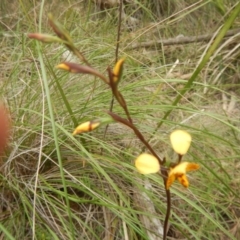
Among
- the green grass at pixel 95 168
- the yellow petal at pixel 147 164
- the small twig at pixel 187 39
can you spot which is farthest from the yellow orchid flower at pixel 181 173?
the small twig at pixel 187 39

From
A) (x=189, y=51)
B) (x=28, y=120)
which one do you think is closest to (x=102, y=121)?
(x=28, y=120)

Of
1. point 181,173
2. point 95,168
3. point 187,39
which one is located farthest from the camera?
point 187,39

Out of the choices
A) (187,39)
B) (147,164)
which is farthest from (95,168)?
(187,39)

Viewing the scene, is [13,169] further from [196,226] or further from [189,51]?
[189,51]

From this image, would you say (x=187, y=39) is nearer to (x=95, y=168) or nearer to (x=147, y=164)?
(x=95, y=168)

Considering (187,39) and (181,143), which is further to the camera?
(187,39)

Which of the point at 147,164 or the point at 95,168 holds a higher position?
the point at 147,164

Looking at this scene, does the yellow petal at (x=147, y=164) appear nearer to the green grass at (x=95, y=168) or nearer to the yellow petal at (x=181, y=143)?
the yellow petal at (x=181, y=143)

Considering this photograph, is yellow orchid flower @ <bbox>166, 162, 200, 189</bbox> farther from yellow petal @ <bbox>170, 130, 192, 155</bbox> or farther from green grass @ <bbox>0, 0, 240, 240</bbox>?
green grass @ <bbox>0, 0, 240, 240</bbox>

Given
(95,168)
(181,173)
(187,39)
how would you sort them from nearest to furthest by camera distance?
(181,173), (95,168), (187,39)

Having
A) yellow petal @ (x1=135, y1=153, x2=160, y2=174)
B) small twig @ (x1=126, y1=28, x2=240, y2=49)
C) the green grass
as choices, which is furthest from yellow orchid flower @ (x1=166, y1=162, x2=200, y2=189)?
small twig @ (x1=126, y1=28, x2=240, y2=49)

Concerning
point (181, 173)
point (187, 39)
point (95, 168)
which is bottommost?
point (187, 39)
